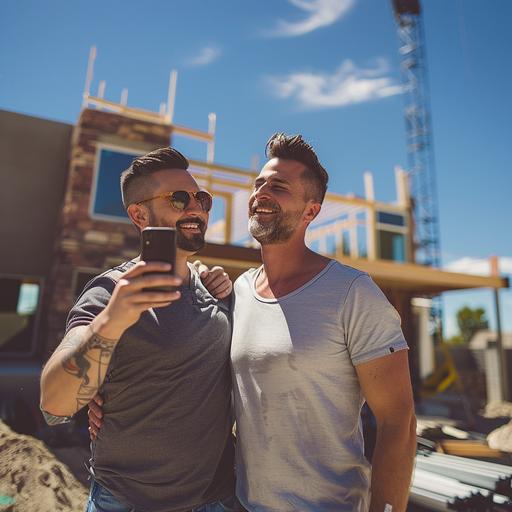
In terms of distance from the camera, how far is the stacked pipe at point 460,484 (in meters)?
3.45

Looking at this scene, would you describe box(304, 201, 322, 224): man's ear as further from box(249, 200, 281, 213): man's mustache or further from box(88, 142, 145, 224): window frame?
box(88, 142, 145, 224): window frame

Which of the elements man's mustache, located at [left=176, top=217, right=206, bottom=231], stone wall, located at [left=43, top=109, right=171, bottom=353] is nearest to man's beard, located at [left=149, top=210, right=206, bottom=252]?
man's mustache, located at [left=176, top=217, right=206, bottom=231]

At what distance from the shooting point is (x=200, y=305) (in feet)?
6.63

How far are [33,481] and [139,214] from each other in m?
3.43

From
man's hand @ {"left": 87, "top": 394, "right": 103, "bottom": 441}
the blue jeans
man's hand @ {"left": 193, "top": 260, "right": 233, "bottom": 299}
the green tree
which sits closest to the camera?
the blue jeans

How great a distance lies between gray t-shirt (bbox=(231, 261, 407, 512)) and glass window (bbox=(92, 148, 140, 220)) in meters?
8.32

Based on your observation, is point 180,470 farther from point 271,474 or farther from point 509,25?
point 509,25

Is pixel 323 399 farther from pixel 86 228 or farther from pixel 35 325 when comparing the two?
pixel 35 325

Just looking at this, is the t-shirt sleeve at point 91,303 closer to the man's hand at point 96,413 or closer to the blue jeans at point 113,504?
the man's hand at point 96,413

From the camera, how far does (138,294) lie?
124 centimetres

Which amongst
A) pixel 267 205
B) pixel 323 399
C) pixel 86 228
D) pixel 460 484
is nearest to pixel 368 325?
pixel 323 399

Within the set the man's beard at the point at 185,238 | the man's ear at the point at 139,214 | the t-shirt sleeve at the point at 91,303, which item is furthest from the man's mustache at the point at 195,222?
the t-shirt sleeve at the point at 91,303

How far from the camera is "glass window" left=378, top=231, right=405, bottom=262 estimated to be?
15.6 m

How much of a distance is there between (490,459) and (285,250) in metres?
4.02
